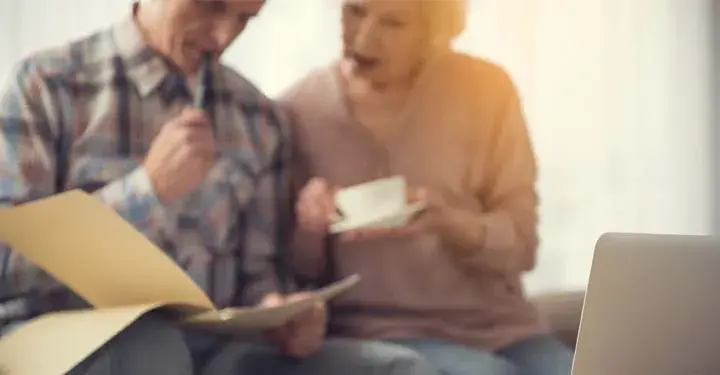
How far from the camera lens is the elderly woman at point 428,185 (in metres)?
1.09

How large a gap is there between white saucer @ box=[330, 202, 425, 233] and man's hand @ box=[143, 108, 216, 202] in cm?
20

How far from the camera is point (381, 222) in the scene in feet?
3.57

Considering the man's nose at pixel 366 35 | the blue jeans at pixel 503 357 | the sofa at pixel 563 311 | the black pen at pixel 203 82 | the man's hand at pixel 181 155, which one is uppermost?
the man's nose at pixel 366 35

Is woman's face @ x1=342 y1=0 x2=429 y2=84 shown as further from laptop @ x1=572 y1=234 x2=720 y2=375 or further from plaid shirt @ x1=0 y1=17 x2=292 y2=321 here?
laptop @ x1=572 y1=234 x2=720 y2=375

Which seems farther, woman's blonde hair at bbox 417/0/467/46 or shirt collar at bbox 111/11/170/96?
woman's blonde hair at bbox 417/0/467/46

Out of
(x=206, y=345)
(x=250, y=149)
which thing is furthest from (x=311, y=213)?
(x=206, y=345)

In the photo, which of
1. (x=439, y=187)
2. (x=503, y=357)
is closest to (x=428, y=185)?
(x=439, y=187)

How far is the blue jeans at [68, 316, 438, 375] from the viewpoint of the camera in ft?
3.01

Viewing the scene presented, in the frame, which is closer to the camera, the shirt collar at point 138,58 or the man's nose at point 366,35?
the shirt collar at point 138,58

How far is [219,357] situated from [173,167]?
0.84 ft

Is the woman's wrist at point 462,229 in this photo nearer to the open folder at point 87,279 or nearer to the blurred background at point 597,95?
the blurred background at point 597,95

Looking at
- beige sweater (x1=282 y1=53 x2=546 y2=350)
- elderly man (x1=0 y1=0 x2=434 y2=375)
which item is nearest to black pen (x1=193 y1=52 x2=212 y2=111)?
elderly man (x1=0 y1=0 x2=434 y2=375)

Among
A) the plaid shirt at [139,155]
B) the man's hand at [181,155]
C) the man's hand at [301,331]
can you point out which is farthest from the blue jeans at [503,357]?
the man's hand at [181,155]

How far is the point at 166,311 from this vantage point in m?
0.95
